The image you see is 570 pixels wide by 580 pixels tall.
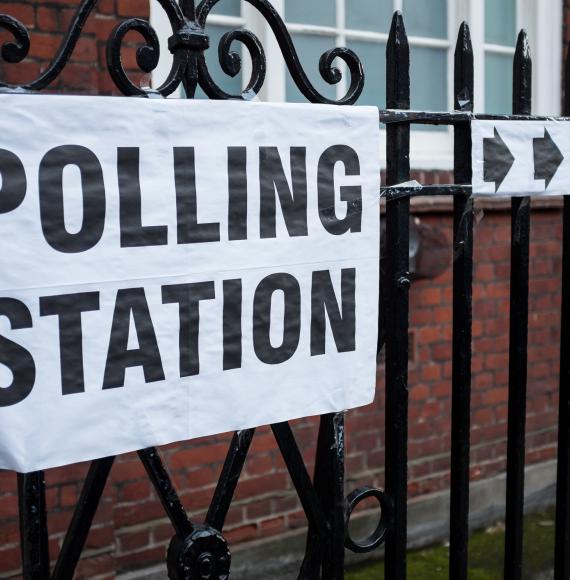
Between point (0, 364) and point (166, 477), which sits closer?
point (0, 364)

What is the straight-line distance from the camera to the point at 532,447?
14.6 feet

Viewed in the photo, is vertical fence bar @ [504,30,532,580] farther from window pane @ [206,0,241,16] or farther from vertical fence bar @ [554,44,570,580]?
window pane @ [206,0,241,16]

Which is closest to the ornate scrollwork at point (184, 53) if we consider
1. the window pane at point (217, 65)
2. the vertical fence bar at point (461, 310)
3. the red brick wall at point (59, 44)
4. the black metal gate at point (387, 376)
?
the black metal gate at point (387, 376)

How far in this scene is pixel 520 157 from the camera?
1989 millimetres

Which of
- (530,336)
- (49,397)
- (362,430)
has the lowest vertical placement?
(362,430)

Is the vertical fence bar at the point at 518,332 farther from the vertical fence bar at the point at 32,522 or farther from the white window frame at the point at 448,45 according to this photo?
the white window frame at the point at 448,45

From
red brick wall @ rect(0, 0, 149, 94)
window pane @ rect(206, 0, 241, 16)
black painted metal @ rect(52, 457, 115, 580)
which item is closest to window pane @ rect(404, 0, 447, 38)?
window pane @ rect(206, 0, 241, 16)

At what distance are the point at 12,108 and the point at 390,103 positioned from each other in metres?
0.79

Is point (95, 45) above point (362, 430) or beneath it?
above

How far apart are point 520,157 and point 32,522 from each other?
1301 mm

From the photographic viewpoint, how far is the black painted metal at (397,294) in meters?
1.79

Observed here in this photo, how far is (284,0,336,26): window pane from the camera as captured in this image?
12.0 feet

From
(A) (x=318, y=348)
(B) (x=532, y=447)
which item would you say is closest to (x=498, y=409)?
(B) (x=532, y=447)

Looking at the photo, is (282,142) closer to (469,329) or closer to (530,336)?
(469,329)
